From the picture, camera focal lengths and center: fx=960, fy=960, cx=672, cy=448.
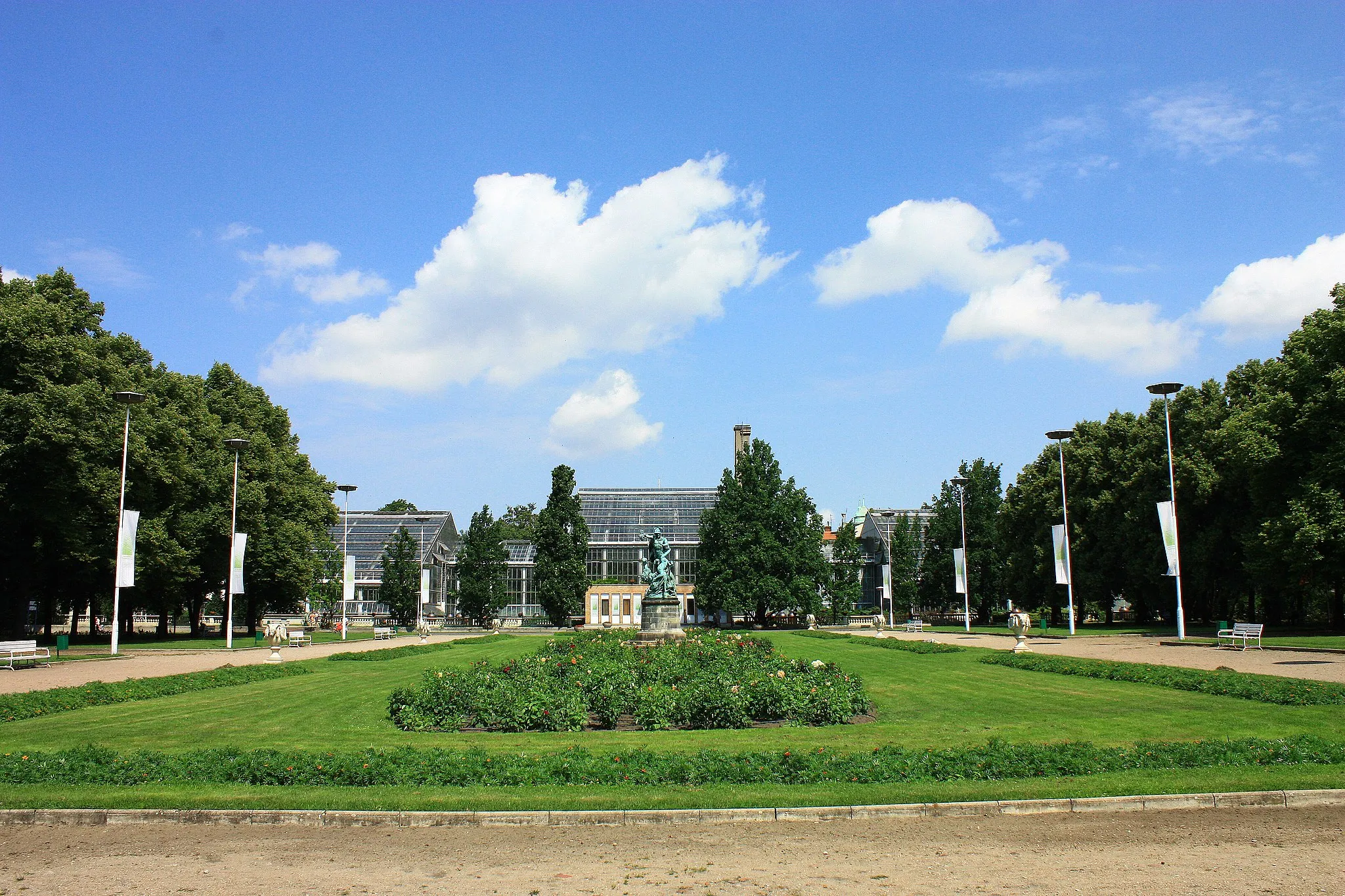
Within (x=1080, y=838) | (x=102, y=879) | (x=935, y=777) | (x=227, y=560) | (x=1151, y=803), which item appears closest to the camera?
(x=102, y=879)

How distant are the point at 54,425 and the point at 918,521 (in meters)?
81.3

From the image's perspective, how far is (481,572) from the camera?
75750mm

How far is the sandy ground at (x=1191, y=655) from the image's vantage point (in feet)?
81.0

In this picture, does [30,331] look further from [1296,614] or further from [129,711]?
[1296,614]

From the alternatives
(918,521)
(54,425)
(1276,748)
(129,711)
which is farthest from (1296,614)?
(54,425)

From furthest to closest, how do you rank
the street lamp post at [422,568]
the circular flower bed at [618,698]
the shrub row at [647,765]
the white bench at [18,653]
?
the street lamp post at [422,568], the white bench at [18,653], the circular flower bed at [618,698], the shrub row at [647,765]

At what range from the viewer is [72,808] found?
1091 centimetres

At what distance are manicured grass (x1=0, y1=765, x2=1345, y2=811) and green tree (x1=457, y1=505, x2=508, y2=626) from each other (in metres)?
64.0

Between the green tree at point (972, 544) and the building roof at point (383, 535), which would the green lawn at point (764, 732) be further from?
the building roof at point (383, 535)

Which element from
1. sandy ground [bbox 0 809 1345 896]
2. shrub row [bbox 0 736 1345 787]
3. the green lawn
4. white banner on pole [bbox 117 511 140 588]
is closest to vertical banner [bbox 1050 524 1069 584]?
the green lawn

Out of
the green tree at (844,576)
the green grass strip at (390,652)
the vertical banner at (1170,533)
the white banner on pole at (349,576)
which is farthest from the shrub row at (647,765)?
the green tree at (844,576)

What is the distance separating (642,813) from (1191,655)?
26.9 m

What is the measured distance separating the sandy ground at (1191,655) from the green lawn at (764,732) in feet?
15.0

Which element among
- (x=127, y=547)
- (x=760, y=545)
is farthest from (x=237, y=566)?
(x=760, y=545)
